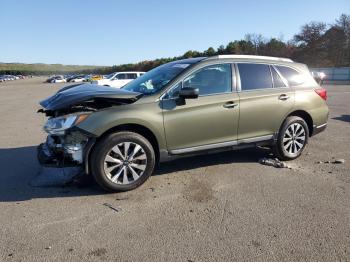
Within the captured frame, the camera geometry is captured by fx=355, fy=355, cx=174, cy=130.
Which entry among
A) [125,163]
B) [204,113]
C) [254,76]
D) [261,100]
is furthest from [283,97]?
[125,163]

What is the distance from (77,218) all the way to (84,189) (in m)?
0.95

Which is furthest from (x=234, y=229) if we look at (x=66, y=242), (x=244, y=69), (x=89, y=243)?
(x=244, y=69)

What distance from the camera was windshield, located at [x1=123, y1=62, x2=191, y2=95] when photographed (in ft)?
17.2

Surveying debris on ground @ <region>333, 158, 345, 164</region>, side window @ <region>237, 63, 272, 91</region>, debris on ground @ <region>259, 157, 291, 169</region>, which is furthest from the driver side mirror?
debris on ground @ <region>333, 158, 345, 164</region>

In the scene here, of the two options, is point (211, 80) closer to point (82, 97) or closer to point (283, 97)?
point (283, 97)

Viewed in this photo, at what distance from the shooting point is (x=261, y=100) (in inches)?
227

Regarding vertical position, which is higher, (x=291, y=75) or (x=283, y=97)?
(x=291, y=75)

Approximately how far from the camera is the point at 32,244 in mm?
3453

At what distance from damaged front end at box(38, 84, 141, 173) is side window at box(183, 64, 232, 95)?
0.94m

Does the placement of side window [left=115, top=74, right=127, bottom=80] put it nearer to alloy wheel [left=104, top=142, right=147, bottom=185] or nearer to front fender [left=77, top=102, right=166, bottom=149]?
front fender [left=77, top=102, right=166, bottom=149]

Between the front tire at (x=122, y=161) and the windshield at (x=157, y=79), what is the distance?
0.81 metres

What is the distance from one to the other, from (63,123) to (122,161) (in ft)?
2.98

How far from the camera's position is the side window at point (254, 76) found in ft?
18.7

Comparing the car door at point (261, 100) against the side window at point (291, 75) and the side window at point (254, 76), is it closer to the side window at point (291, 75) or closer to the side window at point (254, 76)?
the side window at point (254, 76)
